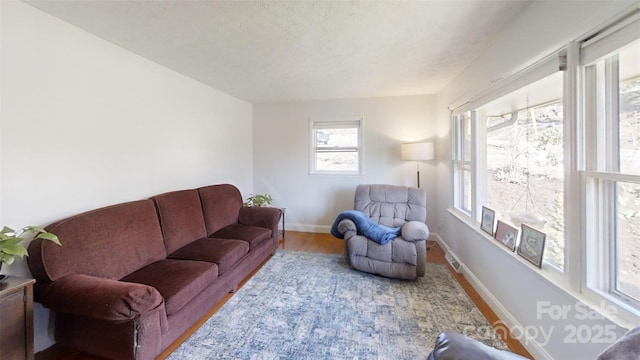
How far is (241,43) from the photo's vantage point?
2.28 metres

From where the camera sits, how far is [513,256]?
6.34 feet

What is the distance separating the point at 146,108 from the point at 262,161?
2325mm

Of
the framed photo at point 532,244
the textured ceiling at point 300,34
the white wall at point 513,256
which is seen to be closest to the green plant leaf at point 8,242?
the textured ceiling at point 300,34

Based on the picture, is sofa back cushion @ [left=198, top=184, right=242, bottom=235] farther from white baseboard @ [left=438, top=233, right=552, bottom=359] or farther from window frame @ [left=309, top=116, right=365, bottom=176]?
white baseboard @ [left=438, top=233, right=552, bottom=359]

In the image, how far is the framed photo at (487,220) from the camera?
2.39 meters

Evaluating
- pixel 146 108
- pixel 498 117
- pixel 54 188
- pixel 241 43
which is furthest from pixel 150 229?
pixel 498 117

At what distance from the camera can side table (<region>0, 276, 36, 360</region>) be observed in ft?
4.21

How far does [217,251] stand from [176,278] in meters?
0.52

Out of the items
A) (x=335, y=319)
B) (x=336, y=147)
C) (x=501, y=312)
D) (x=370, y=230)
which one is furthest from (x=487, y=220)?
(x=336, y=147)

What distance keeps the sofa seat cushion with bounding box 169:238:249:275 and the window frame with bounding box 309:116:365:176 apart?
223 centimetres

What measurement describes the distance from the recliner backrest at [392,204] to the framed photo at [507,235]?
121cm

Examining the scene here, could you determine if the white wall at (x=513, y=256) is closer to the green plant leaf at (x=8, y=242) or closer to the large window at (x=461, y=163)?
the large window at (x=461, y=163)

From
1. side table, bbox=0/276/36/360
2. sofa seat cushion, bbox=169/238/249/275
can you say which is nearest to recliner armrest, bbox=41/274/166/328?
side table, bbox=0/276/36/360

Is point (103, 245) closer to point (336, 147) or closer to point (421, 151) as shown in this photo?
point (336, 147)
